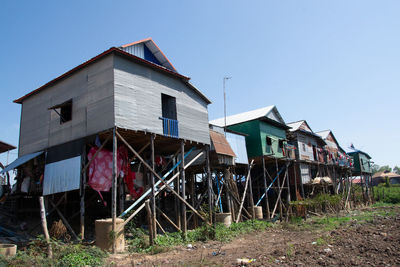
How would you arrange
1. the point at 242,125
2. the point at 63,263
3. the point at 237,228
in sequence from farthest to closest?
the point at 242,125, the point at 237,228, the point at 63,263

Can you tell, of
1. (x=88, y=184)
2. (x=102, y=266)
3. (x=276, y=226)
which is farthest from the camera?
(x=276, y=226)

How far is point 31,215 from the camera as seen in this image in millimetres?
16562

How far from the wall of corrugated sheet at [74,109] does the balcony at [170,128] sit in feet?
8.76

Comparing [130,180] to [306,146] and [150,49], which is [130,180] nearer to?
[150,49]

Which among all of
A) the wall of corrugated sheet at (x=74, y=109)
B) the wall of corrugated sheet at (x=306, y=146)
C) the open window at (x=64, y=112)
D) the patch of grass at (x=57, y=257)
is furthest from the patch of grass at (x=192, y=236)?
the wall of corrugated sheet at (x=306, y=146)

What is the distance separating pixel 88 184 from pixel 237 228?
789 cm

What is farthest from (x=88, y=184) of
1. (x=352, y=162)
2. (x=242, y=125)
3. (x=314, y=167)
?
(x=352, y=162)

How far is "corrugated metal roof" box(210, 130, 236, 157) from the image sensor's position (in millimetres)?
17394

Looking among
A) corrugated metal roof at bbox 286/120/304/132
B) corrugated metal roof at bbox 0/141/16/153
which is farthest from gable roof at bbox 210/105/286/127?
corrugated metal roof at bbox 0/141/16/153

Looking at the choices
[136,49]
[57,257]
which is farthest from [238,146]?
[57,257]

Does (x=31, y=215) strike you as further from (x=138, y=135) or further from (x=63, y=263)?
(x=63, y=263)

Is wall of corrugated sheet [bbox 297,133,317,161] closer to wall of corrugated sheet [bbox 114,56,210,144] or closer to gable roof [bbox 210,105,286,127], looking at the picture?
gable roof [bbox 210,105,286,127]

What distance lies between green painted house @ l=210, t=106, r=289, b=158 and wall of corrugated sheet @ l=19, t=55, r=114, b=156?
1196 cm

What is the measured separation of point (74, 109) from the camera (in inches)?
537
